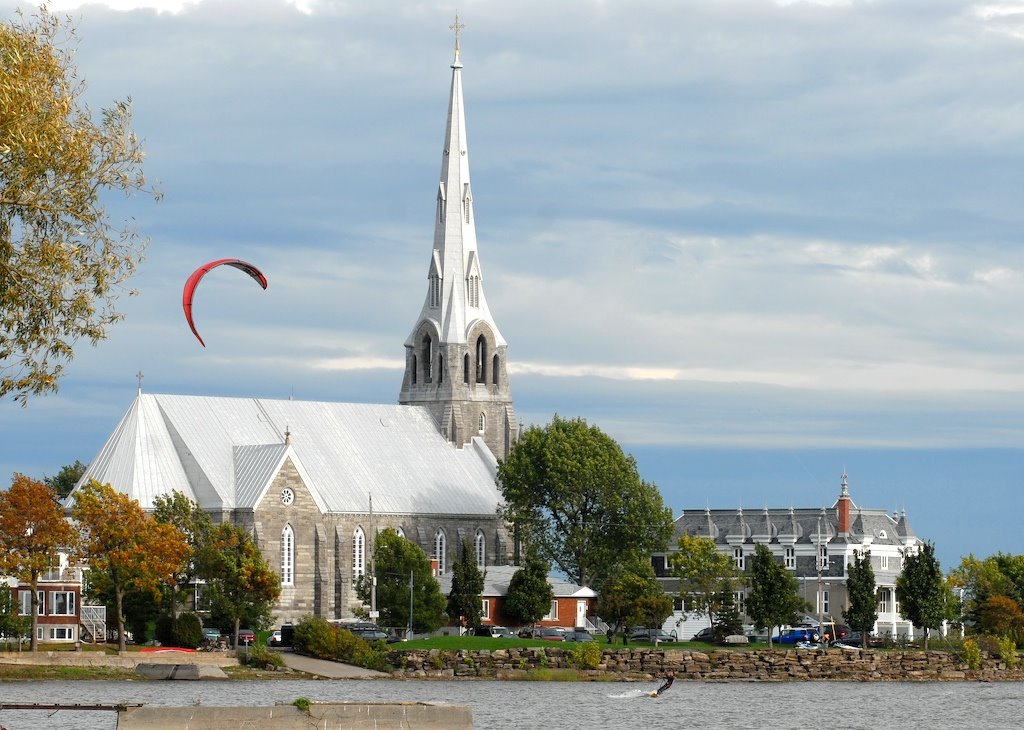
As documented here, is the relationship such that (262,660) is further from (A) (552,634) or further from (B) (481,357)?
(B) (481,357)

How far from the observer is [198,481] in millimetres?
103000

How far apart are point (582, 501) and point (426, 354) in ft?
61.4

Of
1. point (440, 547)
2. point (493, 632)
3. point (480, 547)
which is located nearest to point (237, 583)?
point (493, 632)

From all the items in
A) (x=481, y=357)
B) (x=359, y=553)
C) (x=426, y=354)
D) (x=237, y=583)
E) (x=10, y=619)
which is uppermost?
(x=426, y=354)

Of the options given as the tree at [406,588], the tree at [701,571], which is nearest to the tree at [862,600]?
the tree at [701,571]

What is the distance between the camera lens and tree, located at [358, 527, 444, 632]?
9362 cm

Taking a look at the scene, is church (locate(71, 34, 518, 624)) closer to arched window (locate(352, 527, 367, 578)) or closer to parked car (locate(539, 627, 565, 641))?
arched window (locate(352, 527, 367, 578))

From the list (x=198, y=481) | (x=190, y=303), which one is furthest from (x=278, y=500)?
(x=190, y=303)

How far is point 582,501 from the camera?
4323 inches

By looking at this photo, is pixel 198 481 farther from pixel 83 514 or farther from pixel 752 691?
pixel 752 691

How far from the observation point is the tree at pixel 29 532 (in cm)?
7462

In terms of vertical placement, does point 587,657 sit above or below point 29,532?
below

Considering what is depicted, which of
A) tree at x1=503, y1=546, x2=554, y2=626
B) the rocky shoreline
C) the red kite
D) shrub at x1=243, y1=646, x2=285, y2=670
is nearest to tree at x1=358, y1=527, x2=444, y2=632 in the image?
tree at x1=503, y1=546, x2=554, y2=626

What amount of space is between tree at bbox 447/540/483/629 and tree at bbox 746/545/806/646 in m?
13.5
